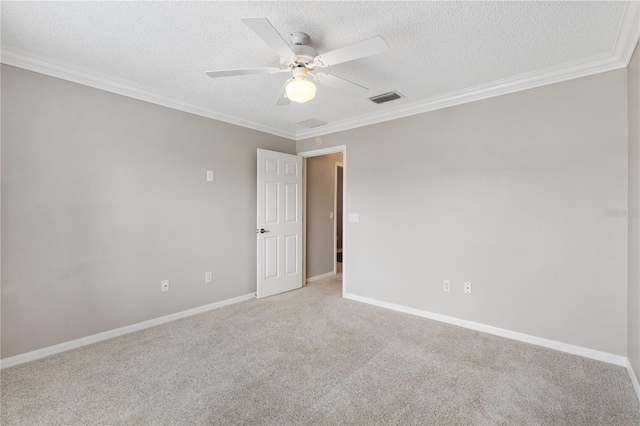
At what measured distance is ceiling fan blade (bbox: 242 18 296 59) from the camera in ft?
4.93

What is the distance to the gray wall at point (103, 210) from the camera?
2354 millimetres

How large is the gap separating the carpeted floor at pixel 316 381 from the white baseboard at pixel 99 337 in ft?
0.28

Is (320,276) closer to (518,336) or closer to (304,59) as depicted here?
(518,336)

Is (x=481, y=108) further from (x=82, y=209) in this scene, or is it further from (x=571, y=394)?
(x=82, y=209)

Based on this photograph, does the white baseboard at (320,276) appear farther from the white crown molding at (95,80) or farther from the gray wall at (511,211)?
the white crown molding at (95,80)

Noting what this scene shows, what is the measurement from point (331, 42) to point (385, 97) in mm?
1221

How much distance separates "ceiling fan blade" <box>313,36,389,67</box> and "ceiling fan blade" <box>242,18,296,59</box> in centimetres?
22

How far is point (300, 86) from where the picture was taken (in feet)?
6.35

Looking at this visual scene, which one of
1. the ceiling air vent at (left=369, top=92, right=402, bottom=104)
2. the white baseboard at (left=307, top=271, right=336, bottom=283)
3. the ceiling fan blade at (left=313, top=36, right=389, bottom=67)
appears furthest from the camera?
the white baseboard at (left=307, top=271, right=336, bottom=283)

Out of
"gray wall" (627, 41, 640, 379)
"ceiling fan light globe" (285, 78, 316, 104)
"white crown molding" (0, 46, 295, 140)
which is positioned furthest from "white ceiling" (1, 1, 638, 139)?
"ceiling fan light globe" (285, 78, 316, 104)

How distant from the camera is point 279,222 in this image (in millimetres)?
4270

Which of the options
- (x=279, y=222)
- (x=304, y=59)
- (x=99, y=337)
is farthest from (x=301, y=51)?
(x=99, y=337)

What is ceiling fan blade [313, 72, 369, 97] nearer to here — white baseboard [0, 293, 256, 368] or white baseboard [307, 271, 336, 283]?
white baseboard [0, 293, 256, 368]

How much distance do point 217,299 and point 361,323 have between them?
6.00 ft
